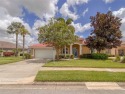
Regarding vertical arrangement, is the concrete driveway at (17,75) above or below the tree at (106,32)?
below

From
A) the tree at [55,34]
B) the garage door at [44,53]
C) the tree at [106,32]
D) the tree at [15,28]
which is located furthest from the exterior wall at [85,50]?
the tree at [15,28]

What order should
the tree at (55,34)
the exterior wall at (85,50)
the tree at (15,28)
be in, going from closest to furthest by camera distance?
the tree at (55,34) < the exterior wall at (85,50) < the tree at (15,28)

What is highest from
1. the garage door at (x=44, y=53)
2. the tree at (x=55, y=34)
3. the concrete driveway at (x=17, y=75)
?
the tree at (x=55, y=34)

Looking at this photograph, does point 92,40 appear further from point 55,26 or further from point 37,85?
point 37,85

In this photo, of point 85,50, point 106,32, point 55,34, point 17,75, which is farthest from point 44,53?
point 17,75

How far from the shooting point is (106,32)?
32.0m

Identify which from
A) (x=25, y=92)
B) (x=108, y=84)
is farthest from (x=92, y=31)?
(x=25, y=92)

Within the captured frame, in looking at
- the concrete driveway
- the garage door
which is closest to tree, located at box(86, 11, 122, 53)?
the garage door

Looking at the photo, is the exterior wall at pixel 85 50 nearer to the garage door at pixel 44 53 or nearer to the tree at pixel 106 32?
the tree at pixel 106 32

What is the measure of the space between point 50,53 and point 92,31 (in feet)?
35.6

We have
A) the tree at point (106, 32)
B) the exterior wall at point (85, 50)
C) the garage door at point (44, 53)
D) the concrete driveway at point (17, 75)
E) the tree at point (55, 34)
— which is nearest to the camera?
the concrete driveway at point (17, 75)

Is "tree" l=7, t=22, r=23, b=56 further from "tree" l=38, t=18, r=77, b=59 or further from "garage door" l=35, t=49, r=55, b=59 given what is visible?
"tree" l=38, t=18, r=77, b=59

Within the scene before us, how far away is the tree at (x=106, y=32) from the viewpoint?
32.0 metres

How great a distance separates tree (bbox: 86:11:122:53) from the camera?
32.0m
